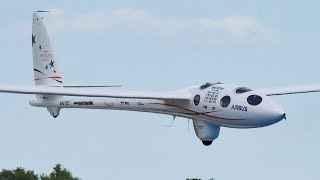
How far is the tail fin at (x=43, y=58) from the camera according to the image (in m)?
89.9

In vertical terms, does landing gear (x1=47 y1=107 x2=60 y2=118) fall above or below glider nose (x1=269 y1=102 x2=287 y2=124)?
above

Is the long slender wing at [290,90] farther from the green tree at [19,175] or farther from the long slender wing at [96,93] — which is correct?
the green tree at [19,175]

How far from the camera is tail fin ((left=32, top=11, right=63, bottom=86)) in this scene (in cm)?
8994

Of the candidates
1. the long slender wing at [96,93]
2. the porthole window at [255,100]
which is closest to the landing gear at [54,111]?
the long slender wing at [96,93]

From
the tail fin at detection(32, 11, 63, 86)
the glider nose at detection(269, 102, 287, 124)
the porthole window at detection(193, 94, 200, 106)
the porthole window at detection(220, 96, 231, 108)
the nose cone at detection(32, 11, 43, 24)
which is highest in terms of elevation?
the nose cone at detection(32, 11, 43, 24)

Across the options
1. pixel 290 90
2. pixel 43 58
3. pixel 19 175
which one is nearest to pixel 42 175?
pixel 19 175

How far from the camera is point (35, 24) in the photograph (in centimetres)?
9150

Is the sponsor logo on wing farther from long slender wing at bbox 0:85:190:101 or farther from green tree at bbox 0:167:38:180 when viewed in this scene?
green tree at bbox 0:167:38:180

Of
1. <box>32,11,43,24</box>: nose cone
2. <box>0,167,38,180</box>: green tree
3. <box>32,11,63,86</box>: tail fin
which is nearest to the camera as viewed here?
<box>32,11,63,86</box>: tail fin

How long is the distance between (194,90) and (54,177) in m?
25.2

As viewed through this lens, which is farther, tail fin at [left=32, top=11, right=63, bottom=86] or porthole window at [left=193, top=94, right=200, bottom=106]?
tail fin at [left=32, top=11, right=63, bottom=86]

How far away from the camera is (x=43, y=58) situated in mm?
90688

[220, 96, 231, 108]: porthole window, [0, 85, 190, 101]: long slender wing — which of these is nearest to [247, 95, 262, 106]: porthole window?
[220, 96, 231, 108]: porthole window

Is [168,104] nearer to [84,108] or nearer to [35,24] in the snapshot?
[84,108]
